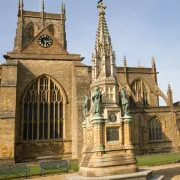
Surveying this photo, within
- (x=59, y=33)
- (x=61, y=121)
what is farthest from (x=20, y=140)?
(x=59, y=33)

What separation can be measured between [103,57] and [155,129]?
23.5 metres

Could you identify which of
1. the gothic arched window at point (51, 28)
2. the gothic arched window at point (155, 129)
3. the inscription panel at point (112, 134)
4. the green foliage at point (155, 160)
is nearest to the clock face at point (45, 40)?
the gothic arched window at point (51, 28)

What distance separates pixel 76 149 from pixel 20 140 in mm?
6132

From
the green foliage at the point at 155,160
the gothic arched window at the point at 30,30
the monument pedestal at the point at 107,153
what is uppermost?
the gothic arched window at the point at 30,30

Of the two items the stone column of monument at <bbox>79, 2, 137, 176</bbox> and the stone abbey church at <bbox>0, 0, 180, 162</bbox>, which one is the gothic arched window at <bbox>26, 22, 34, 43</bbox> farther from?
the stone column of monument at <bbox>79, 2, 137, 176</bbox>

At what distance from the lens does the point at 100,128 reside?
10.9 m

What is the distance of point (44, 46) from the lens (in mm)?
30547

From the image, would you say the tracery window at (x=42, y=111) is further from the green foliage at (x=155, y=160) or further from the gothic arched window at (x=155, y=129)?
the gothic arched window at (x=155, y=129)

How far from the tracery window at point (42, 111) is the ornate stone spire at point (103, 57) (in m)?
16.9

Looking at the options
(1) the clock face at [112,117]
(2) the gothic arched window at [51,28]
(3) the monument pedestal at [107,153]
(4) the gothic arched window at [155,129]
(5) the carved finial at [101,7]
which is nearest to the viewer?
(3) the monument pedestal at [107,153]

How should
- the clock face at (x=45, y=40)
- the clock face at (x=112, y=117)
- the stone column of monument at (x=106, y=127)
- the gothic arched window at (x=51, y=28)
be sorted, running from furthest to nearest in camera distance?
1. the gothic arched window at (x=51, y=28)
2. the clock face at (x=45, y=40)
3. the clock face at (x=112, y=117)
4. the stone column of monument at (x=106, y=127)

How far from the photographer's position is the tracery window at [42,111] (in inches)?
1102

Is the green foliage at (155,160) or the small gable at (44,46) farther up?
the small gable at (44,46)

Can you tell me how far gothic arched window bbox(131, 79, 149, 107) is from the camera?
38812 millimetres
